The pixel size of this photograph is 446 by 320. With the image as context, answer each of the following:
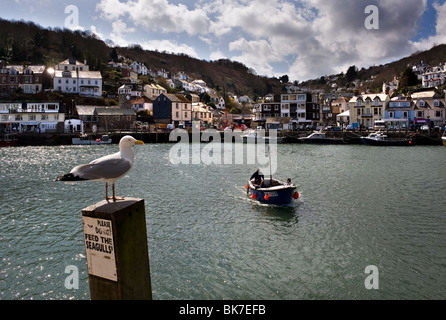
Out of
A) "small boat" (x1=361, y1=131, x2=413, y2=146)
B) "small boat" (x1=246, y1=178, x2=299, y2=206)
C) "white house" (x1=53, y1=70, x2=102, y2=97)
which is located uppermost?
"white house" (x1=53, y1=70, x2=102, y2=97)

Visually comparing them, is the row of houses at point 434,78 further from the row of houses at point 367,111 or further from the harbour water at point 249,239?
the harbour water at point 249,239

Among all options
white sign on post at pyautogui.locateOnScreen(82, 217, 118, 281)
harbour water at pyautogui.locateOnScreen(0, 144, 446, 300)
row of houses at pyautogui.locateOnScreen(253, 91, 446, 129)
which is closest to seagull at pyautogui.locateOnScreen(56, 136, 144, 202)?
white sign on post at pyautogui.locateOnScreen(82, 217, 118, 281)

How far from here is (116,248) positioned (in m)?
4.30

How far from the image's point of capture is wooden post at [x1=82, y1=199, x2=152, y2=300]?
4.28m

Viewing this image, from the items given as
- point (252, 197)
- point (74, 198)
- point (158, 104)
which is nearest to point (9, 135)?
point (158, 104)

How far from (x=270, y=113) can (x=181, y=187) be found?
7593cm

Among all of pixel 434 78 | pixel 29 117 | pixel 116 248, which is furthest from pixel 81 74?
pixel 434 78

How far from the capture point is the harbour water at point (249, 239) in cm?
1161

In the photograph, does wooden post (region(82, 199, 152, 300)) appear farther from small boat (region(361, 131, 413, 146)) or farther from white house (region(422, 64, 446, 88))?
white house (region(422, 64, 446, 88))

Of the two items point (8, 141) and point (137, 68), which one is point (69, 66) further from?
point (8, 141)

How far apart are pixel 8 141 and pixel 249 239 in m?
75.8

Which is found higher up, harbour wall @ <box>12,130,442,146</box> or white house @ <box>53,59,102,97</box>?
white house @ <box>53,59,102,97</box>

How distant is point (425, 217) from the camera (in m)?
19.4

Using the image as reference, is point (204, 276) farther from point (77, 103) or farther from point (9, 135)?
point (77, 103)
